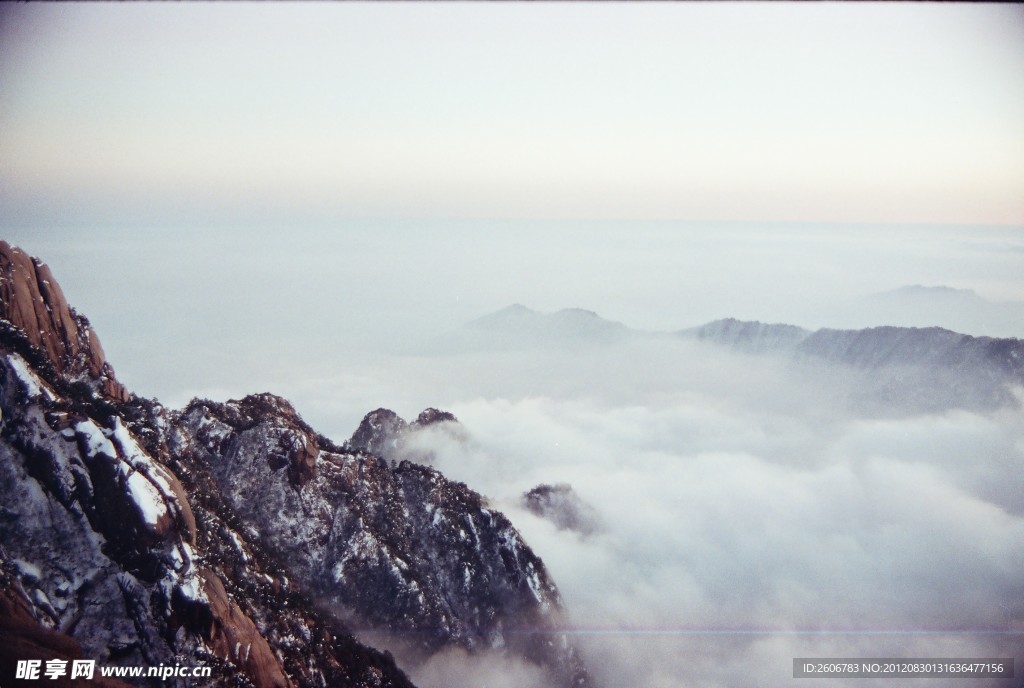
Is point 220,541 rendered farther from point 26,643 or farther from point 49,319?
point 49,319

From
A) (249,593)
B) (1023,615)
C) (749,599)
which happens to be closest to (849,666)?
(749,599)

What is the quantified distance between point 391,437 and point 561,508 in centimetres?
4273

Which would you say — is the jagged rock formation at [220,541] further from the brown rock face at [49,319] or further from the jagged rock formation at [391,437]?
the jagged rock formation at [391,437]

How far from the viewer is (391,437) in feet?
405

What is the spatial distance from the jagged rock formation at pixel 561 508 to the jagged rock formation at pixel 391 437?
25580 mm

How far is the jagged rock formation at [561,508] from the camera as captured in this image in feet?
457

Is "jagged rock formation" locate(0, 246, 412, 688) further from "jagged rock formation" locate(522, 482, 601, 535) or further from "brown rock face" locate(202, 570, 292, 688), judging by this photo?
"jagged rock formation" locate(522, 482, 601, 535)

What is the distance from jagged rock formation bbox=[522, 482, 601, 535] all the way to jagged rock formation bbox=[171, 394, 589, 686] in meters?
47.5

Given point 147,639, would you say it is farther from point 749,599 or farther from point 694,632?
point 749,599

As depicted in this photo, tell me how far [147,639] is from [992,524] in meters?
203

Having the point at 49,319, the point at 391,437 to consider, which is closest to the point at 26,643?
the point at 49,319

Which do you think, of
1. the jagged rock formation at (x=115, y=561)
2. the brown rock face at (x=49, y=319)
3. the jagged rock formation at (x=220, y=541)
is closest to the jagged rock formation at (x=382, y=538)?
the jagged rock formation at (x=220, y=541)

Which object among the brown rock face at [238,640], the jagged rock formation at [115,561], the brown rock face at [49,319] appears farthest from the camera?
the brown rock face at [49,319]

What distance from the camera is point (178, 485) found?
53.3m
